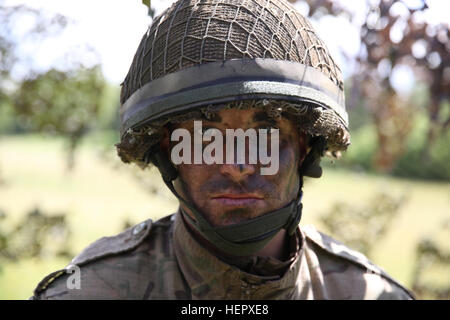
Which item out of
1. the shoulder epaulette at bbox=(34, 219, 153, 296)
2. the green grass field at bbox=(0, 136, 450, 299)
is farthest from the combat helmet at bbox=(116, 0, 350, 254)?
the green grass field at bbox=(0, 136, 450, 299)

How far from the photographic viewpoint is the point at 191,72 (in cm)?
223

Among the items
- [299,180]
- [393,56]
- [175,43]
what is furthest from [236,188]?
[393,56]

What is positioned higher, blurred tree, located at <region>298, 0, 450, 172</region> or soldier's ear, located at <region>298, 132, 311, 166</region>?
blurred tree, located at <region>298, 0, 450, 172</region>

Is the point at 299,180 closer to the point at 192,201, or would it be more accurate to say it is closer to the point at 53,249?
the point at 192,201

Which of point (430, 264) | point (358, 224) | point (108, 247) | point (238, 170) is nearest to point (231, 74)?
point (238, 170)

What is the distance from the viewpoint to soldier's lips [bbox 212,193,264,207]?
2.24 m

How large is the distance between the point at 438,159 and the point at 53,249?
19.5 metres

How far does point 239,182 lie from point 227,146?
0.54ft

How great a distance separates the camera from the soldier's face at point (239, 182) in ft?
7.36

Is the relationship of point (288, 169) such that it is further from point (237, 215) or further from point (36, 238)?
point (36, 238)

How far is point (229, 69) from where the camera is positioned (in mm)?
2207

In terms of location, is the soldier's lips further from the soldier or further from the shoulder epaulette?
the shoulder epaulette

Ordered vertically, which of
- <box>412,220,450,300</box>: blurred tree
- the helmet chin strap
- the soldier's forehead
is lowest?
<box>412,220,450,300</box>: blurred tree
